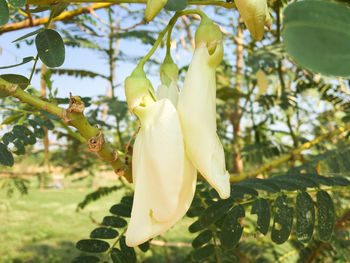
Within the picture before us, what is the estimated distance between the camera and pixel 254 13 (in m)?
0.28

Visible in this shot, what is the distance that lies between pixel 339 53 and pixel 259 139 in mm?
1146

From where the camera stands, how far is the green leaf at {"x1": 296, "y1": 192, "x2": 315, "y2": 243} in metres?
0.48

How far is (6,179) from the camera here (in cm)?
131

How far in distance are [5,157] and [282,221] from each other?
415 millimetres

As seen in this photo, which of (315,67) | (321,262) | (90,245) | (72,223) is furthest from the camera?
(72,223)

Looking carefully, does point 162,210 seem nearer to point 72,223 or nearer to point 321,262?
point 321,262

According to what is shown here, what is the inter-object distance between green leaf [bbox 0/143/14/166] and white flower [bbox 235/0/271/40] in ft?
1.38

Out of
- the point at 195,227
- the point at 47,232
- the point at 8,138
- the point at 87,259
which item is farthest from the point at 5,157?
the point at 47,232

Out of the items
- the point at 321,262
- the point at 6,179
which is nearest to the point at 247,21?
the point at 321,262

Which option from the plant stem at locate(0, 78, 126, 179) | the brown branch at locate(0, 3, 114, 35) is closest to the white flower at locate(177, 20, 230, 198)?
the plant stem at locate(0, 78, 126, 179)

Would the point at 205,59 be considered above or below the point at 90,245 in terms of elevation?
above

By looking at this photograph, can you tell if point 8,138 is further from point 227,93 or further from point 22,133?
point 227,93

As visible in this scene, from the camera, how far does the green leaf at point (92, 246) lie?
523mm

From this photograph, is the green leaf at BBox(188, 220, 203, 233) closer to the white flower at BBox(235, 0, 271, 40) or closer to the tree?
the tree
